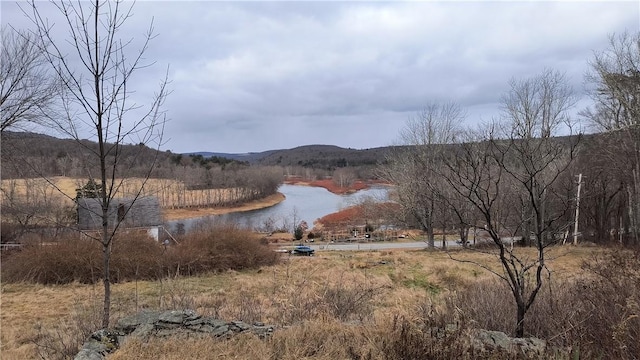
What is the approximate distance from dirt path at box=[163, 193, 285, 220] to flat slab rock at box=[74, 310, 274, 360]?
58.0m

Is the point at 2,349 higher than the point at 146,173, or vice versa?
the point at 146,173

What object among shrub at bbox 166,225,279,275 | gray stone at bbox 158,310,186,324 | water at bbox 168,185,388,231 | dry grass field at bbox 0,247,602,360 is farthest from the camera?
water at bbox 168,185,388,231

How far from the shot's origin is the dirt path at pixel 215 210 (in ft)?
220

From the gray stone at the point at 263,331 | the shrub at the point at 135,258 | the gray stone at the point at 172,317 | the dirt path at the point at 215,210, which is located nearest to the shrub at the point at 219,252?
the shrub at the point at 135,258

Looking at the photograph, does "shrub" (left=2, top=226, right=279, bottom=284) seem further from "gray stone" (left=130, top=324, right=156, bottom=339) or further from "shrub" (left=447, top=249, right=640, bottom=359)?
"shrub" (left=447, top=249, right=640, bottom=359)

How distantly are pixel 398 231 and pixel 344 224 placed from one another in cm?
1138

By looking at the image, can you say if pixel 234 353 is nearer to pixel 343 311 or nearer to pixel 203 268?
pixel 343 311

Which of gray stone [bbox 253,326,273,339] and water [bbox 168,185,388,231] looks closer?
gray stone [bbox 253,326,273,339]

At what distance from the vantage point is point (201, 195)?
83500mm

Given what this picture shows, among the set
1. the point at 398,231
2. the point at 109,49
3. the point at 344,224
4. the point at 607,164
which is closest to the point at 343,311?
the point at 109,49

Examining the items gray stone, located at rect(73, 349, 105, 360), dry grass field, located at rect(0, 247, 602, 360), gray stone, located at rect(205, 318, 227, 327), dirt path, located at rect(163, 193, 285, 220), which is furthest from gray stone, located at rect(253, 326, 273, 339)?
dirt path, located at rect(163, 193, 285, 220)

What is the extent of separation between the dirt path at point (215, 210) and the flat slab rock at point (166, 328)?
58.0 meters

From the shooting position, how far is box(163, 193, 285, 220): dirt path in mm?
66912

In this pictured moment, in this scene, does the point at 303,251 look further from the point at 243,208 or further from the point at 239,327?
the point at 243,208
